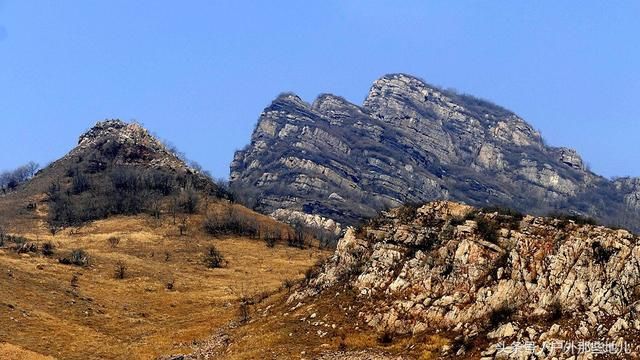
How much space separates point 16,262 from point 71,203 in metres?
72.3

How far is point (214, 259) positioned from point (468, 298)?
71.3 m

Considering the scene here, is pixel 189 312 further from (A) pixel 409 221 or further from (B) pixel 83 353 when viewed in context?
(A) pixel 409 221

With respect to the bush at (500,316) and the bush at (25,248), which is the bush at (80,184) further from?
the bush at (500,316)

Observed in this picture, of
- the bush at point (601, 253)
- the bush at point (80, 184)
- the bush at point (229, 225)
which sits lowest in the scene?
the bush at point (601, 253)

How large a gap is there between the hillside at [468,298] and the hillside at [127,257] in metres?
11.4

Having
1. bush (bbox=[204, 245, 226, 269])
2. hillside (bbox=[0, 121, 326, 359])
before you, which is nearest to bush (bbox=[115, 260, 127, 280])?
hillside (bbox=[0, 121, 326, 359])

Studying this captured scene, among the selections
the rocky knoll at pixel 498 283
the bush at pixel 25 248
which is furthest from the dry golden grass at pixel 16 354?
the bush at pixel 25 248

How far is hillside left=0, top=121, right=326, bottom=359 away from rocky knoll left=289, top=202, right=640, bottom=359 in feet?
52.6

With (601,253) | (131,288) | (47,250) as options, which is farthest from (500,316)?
(47,250)

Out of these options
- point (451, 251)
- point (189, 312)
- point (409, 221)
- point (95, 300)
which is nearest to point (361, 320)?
point (451, 251)

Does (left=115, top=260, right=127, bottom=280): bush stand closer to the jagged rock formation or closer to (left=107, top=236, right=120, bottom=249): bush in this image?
(left=107, top=236, right=120, bottom=249): bush

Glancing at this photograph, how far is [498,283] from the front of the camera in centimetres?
4809

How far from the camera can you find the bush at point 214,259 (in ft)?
363

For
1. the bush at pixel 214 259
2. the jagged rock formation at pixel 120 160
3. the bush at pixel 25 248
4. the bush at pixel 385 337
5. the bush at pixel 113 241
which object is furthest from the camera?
the jagged rock formation at pixel 120 160
